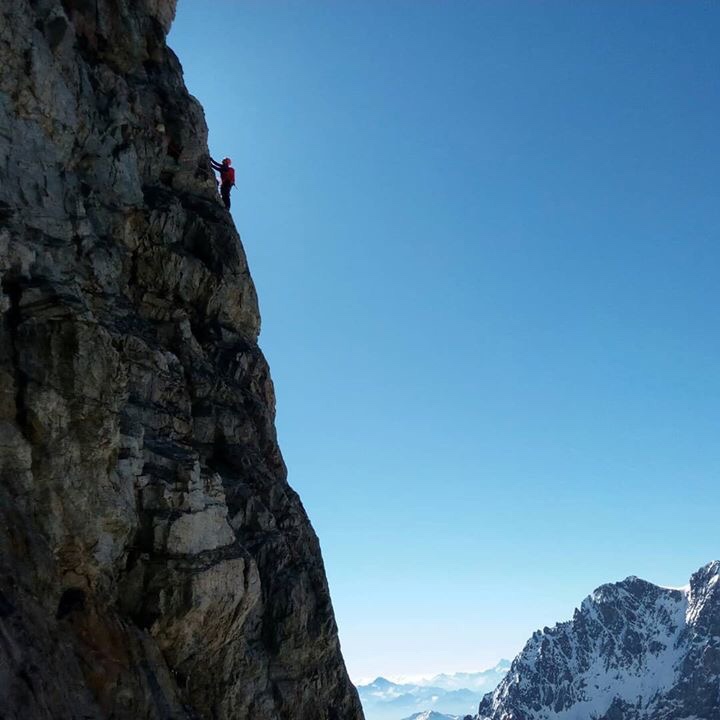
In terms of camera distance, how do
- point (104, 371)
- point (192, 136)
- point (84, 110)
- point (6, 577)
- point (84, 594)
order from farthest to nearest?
point (192, 136) < point (84, 110) < point (104, 371) < point (84, 594) < point (6, 577)

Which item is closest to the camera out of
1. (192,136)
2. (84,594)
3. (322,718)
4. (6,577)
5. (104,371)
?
(6,577)

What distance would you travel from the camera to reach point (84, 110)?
28.8m

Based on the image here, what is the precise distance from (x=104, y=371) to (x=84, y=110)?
37.7ft

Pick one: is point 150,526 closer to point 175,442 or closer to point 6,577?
point 175,442

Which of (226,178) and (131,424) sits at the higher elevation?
(226,178)

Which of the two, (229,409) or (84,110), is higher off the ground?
(84,110)

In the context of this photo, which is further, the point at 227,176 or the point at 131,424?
the point at 227,176

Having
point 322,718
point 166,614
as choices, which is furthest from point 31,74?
point 322,718

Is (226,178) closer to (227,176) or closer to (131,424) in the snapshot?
(227,176)

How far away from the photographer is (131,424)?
82.5 feet

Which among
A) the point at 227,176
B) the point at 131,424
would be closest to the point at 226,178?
the point at 227,176

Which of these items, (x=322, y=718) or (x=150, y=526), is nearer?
(x=150, y=526)

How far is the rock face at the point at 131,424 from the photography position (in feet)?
69.1

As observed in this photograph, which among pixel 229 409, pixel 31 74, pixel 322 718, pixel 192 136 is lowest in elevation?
pixel 322 718
